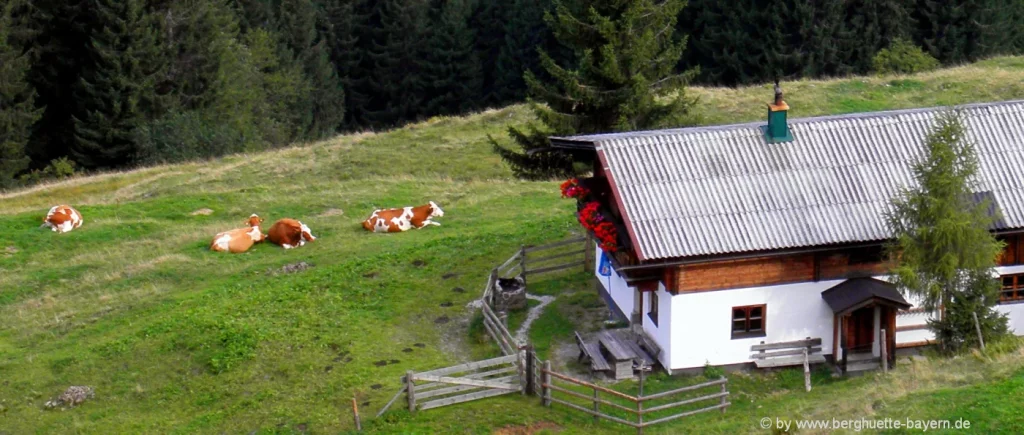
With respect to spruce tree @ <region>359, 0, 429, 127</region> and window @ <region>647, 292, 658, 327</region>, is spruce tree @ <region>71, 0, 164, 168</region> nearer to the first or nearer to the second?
spruce tree @ <region>359, 0, 429, 127</region>

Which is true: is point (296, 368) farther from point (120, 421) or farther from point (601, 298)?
point (601, 298)

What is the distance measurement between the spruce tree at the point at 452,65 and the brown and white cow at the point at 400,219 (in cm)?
5310

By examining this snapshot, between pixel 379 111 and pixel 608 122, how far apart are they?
53580 millimetres

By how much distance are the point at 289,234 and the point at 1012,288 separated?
2077cm

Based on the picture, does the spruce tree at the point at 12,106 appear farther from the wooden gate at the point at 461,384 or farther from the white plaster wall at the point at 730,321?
the white plaster wall at the point at 730,321

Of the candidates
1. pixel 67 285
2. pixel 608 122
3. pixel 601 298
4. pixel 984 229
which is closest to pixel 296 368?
pixel 601 298

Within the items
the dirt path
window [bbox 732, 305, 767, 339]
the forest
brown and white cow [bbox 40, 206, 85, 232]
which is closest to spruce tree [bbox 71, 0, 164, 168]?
the forest

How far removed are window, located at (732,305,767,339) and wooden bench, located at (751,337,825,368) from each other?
1.01 ft

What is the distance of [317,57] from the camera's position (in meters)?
89.8

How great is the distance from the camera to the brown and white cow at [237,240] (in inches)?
1353

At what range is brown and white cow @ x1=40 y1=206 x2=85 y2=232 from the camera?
120 feet

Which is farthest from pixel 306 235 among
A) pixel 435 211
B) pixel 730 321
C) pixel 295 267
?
pixel 730 321

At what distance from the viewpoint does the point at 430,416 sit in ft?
73.9

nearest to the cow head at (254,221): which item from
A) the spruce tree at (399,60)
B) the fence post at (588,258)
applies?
the fence post at (588,258)
